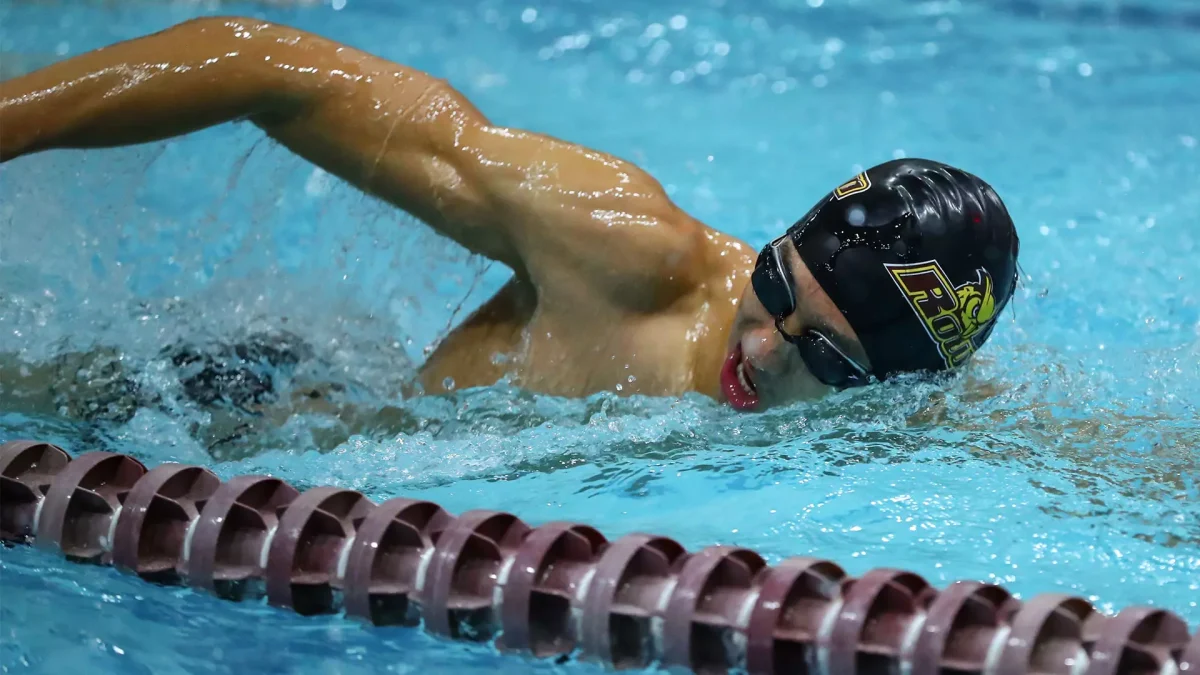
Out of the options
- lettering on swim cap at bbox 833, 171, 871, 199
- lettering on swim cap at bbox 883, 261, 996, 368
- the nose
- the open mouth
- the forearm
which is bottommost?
the open mouth

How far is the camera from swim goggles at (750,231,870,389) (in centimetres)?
207

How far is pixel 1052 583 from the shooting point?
6.47 feet

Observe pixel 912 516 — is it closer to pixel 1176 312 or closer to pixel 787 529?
pixel 787 529

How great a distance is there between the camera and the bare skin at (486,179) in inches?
84.7

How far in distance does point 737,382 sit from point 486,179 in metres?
0.59

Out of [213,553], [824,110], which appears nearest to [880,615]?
[213,553]

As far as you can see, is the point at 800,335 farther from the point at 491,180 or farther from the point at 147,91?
the point at 147,91

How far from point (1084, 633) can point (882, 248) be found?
0.79 m

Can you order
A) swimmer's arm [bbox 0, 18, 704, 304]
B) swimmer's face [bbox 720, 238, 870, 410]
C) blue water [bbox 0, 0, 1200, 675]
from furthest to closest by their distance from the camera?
swimmer's arm [bbox 0, 18, 704, 304], swimmer's face [bbox 720, 238, 870, 410], blue water [bbox 0, 0, 1200, 675]

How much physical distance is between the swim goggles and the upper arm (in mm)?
223

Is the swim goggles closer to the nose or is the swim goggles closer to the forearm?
the nose

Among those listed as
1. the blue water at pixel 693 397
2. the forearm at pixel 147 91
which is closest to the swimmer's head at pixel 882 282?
the blue water at pixel 693 397

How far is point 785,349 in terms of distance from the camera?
83.0 inches

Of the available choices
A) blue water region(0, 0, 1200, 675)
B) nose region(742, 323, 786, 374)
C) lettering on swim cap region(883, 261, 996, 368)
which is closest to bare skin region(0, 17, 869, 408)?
nose region(742, 323, 786, 374)
